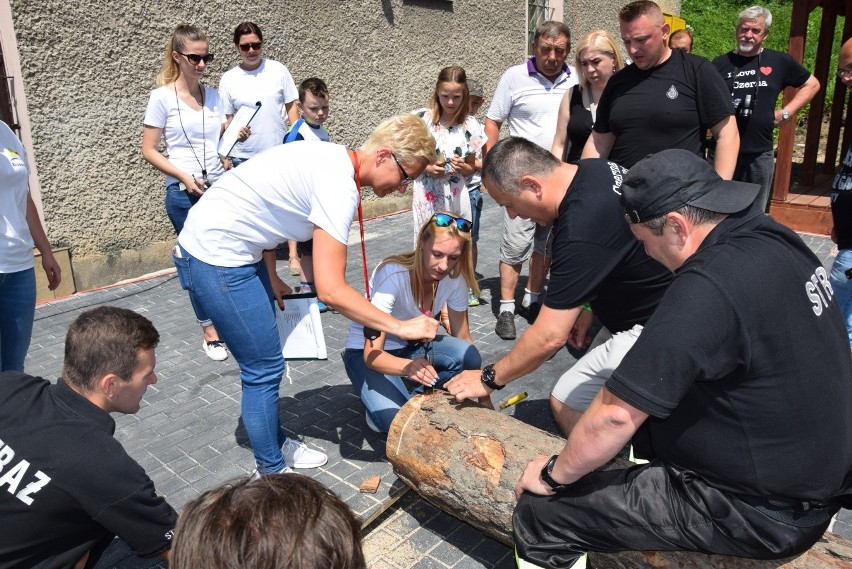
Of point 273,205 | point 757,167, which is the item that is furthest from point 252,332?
point 757,167

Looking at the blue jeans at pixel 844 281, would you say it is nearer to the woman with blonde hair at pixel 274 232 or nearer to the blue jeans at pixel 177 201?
the woman with blonde hair at pixel 274 232

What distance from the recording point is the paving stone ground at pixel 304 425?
308 cm

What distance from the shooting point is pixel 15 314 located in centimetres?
326

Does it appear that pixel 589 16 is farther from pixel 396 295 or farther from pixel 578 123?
pixel 396 295

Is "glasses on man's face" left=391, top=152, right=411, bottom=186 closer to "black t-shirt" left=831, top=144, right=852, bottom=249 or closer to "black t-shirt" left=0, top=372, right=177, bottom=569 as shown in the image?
"black t-shirt" left=0, top=372, right=177, bottom=569

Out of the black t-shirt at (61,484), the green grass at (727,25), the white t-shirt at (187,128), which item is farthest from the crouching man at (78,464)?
the green grass at (727,25)

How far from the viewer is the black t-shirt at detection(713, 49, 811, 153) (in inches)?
247

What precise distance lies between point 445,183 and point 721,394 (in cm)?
362

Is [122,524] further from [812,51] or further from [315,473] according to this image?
[812,51]

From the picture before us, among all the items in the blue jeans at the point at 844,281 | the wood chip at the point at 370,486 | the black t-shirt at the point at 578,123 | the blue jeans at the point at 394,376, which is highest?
the black t-shirt at the point at 578,123

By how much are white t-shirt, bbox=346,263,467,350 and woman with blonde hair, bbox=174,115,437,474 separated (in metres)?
0.52

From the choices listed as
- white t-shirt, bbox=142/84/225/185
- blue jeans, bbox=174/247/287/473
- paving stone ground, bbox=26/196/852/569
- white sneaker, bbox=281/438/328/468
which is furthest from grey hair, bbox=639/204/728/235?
white t-shirt, bbox=142/84/225/185

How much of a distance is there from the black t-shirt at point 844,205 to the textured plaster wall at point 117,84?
18.8 ft

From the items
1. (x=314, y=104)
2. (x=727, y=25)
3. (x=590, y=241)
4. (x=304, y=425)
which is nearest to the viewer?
(x=590, y=241)
